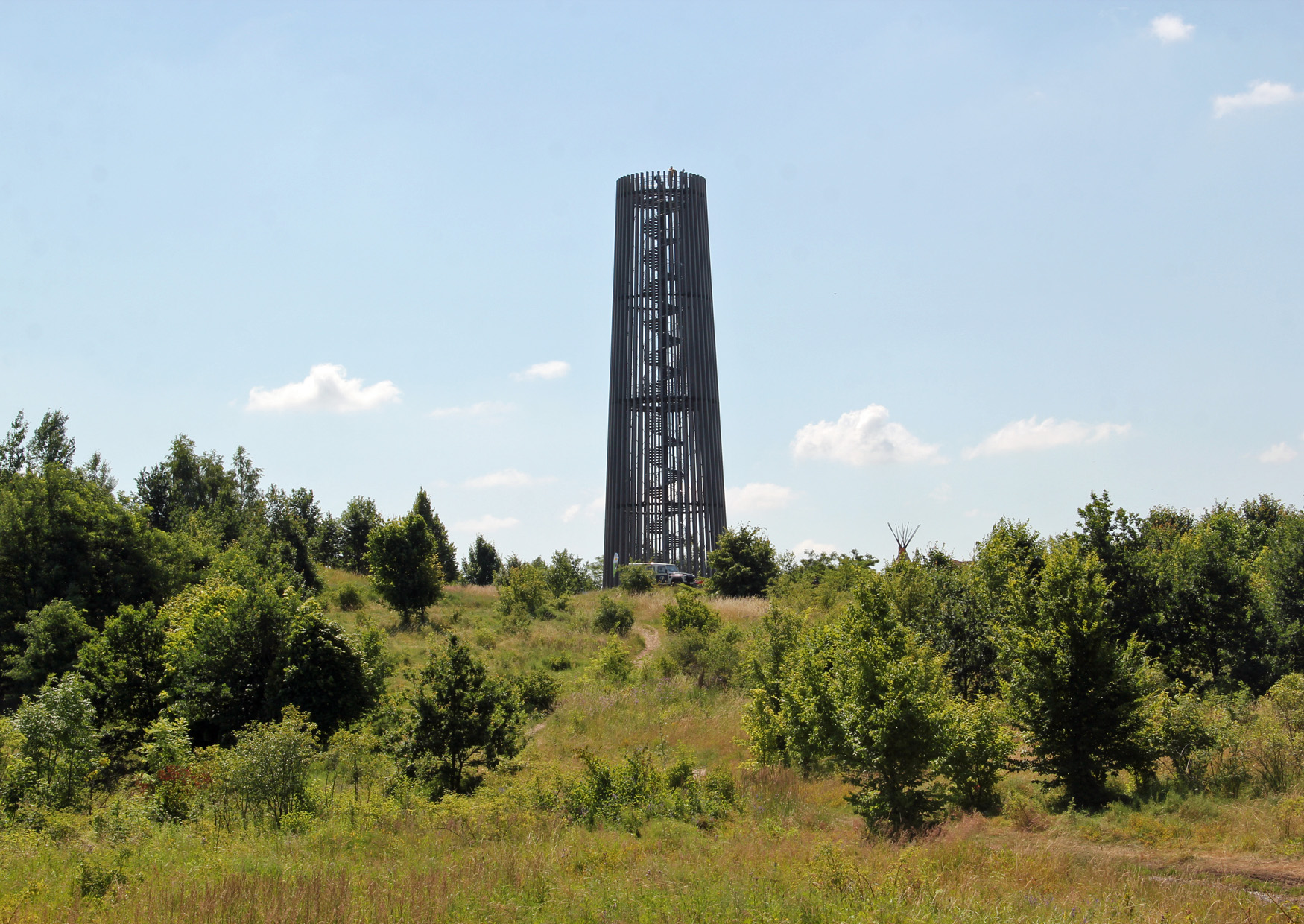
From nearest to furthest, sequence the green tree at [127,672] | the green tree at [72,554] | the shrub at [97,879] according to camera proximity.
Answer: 1. the shrub at [97,879]
2. the green tree at [127,672]
3. the green tree at [72,554]

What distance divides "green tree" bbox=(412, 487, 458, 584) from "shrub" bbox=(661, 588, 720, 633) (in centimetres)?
1811

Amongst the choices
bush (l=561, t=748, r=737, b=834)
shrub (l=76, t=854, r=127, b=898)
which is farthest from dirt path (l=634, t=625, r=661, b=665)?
shrub (l=76, t=854, r=127, b=898)

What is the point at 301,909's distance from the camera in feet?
22.0

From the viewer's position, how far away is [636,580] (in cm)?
4338

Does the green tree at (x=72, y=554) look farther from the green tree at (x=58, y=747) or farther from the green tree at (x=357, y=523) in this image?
the green tree at (x=357, y=523)

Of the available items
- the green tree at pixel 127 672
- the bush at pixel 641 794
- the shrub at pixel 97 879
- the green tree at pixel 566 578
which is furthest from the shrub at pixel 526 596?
the shrub at pixel 97 879

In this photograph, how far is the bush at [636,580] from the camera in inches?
1699

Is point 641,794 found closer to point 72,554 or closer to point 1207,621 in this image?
point 1207,621

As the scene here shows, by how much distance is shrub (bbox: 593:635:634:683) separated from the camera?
1035 inches

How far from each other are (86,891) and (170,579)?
2135 cm

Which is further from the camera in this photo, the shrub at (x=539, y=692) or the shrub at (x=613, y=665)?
the shrub at (x=613, y=665)

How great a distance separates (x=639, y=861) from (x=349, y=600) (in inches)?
1183

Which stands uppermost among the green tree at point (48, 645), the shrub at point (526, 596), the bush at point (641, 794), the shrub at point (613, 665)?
the shrub at point (526, 596)

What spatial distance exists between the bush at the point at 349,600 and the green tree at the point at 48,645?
13.9 metres
